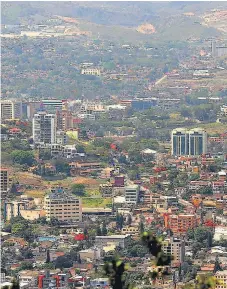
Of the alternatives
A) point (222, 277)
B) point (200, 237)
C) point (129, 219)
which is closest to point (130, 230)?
point (129, 219)

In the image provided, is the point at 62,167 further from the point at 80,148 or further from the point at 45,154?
the point at 80,148

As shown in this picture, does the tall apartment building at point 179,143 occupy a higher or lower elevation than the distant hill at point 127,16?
lower

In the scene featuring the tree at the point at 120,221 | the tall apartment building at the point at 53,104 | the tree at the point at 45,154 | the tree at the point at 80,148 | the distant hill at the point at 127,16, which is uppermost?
the distant hill at the point at 127,16

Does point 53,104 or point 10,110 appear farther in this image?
point 53,104

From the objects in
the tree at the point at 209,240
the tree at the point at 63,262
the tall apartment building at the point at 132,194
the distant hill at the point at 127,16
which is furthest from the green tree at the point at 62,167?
the distant hill at the point at 127,16

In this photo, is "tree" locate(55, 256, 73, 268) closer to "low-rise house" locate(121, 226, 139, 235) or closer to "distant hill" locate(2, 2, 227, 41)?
"low-rise house" locate(121, 226, 139, 235)

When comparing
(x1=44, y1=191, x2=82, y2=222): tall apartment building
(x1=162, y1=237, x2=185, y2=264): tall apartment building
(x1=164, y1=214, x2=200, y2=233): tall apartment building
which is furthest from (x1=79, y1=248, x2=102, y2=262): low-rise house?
(x1=44, y1=191, x2=82, y2=222): tall apartment building

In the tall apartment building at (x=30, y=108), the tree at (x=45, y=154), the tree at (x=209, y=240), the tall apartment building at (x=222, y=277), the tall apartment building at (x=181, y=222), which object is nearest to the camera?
the tall apartment building at (x=222, y=277)

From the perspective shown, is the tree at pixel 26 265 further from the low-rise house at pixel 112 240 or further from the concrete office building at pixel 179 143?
the concrete office building at pixel 179 143
